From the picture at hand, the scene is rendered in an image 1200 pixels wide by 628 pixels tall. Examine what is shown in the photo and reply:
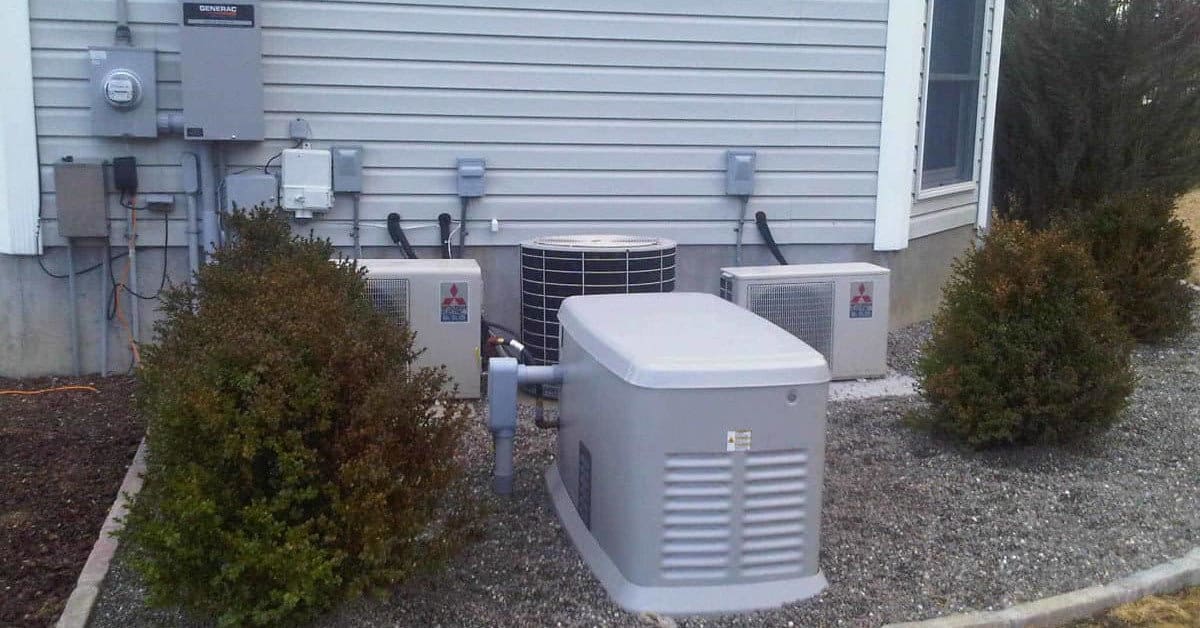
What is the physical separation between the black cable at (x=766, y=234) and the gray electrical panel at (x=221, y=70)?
313 centimetres

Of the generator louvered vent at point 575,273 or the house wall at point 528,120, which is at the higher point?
the house wall at point 528,120

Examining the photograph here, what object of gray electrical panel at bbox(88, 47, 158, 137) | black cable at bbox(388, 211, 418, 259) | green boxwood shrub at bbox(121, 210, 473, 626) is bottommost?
green boxwood shrub at bbox(121, 210, 473, 626)

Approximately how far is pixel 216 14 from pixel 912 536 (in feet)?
15.1

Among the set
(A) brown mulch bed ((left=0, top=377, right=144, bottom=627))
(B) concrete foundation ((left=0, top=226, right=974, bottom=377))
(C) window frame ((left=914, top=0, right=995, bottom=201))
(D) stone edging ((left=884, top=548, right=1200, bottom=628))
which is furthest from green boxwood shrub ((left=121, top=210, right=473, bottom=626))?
(C) window frame ((left=914, top=0, right=995, bottom=201))

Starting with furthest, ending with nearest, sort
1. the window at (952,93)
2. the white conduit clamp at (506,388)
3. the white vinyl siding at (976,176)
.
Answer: the white vinyl siding at (976,176), the window at (952,93), the white conduit clamp at (506,388)

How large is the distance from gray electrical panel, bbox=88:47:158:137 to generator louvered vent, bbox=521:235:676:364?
2.26 m

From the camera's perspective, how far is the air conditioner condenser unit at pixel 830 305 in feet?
21.6

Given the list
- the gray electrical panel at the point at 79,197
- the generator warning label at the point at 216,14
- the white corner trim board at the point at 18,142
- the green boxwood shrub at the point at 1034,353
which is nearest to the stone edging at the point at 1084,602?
the green boxwood shrub at the point at 1034,353

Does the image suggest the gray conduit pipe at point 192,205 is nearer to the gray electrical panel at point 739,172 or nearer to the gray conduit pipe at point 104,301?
the gray conduit pipe at point 104,301

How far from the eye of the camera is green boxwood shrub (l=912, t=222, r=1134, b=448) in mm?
5121

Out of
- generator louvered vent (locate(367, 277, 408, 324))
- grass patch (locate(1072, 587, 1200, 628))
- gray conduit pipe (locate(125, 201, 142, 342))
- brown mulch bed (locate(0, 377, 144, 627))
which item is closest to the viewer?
grass patch (locate(1072, 587, 1200, 628))

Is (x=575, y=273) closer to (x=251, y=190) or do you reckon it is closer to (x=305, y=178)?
(x=305, y=178)

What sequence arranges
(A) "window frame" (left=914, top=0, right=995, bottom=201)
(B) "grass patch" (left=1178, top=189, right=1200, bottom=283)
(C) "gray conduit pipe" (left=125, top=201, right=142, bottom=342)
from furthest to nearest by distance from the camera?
(B) "grass patch" (left=1178, top=189, right=1200, bottom=283) < (A) "window frame" (left=914, top=0, right=995, bottom=201) < (C) "gray conduit pipe" (left=125, top=201, right=142, bottom=342)

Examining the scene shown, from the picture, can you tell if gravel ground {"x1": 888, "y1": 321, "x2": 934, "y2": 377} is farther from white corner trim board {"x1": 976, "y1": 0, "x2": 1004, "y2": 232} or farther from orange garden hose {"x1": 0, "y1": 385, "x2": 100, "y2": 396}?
orange garden hose {"x1": 0, "y1": 385, "x2": 100, "y2": 396}
